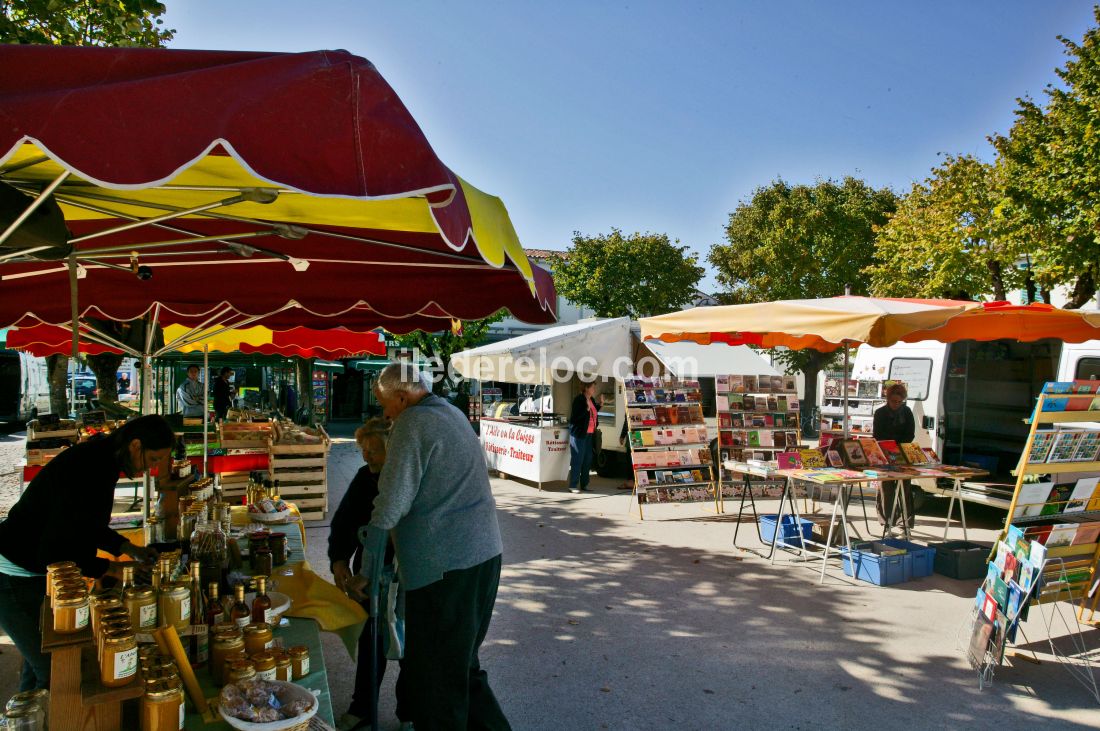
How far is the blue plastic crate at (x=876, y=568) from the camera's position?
244 inches

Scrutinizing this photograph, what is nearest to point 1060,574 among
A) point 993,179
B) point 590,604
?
point 590,604

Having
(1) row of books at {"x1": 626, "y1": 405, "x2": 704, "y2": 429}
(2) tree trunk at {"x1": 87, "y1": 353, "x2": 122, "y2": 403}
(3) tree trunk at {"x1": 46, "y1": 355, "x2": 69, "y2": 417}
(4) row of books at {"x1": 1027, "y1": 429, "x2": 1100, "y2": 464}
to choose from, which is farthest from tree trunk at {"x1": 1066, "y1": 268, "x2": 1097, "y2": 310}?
(3) tree trunk at {"x1": 46, "y1": 355, "x2": 69, "y2": 417}

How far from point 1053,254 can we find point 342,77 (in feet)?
49.2

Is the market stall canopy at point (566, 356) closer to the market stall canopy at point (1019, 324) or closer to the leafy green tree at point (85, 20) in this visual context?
the market stall canopy at point (1019, 324)

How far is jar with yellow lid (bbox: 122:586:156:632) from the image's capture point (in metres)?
2.14

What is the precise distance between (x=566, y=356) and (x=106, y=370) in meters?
8.61

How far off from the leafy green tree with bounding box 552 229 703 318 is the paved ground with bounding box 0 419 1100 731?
79.8 feet

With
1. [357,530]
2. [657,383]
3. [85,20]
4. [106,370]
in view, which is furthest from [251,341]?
[357,530]

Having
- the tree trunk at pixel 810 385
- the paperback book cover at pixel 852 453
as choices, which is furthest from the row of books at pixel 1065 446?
the tree trunk at pixel 810 385

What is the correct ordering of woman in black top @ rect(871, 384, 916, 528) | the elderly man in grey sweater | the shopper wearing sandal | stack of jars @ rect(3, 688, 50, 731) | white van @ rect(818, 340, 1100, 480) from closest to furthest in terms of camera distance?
stack of jars @ rect(3, 688, 50, 731) < the elderly man in grey sweater < woman in black top @ rect(871, 384, 916, 528) < white van @ rect(818, 340, 1100, 480) < the shopper wearing sandal

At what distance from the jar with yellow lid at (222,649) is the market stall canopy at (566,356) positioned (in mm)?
8790

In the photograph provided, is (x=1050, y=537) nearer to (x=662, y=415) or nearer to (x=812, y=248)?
(x=662, y=415)

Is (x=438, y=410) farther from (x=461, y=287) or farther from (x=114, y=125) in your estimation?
(x=114, y=125)

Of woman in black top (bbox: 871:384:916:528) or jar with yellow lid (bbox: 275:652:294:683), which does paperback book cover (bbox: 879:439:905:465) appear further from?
jar with yellow lid (bbox: 275:652:294:683)
